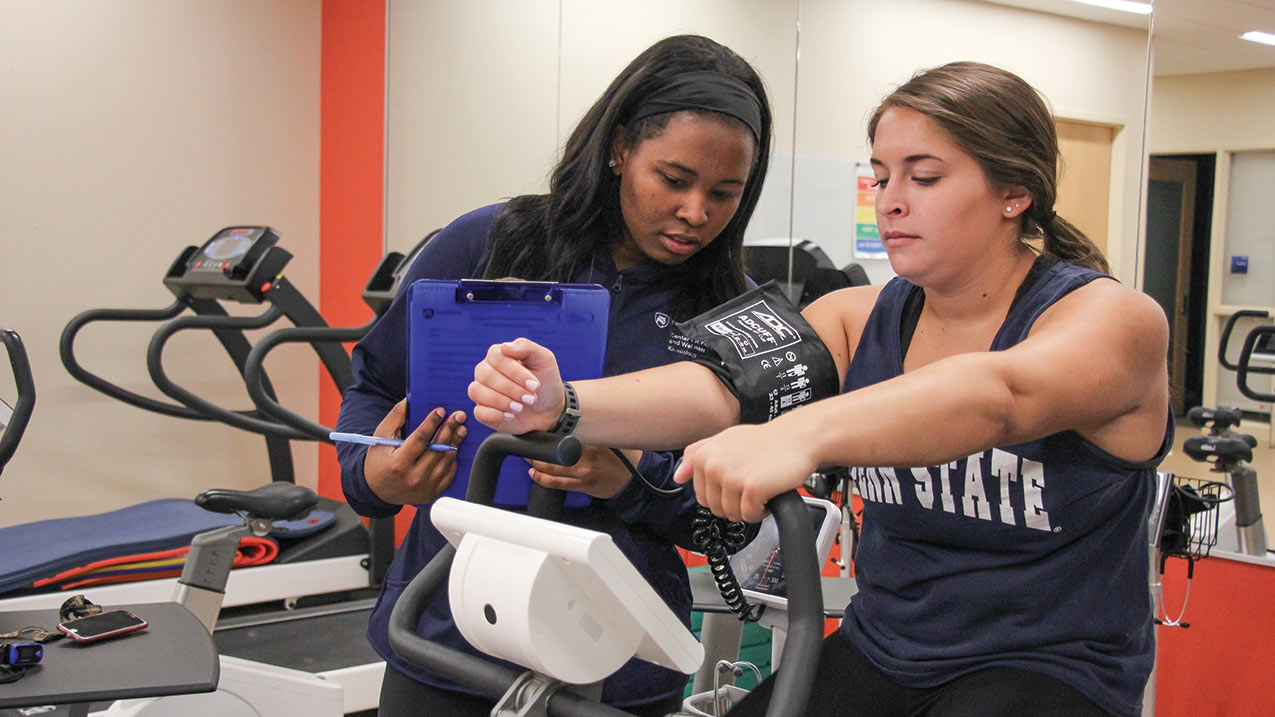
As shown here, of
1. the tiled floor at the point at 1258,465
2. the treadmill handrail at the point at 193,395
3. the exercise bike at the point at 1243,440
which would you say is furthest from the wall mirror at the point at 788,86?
the treadmill handrail at the point at 193,395

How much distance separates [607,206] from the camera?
1.50m

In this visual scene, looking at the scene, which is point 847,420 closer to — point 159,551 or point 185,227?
point 159,551

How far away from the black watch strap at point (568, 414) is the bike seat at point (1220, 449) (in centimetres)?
233

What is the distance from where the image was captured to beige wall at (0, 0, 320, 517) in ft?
14.7

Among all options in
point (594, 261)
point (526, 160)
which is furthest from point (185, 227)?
point (594, 261)

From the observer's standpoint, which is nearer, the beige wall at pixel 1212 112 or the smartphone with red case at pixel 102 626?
the smartphone with red case at pixel 102 626

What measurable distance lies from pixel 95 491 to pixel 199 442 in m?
0.51

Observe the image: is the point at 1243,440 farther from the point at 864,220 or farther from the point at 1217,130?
the point at 864,220

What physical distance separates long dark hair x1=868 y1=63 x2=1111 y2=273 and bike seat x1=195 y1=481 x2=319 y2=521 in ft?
6.24

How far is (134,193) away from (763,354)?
4347 millimetres

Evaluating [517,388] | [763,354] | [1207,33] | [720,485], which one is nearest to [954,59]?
[1207,33]

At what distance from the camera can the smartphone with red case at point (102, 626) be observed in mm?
1579

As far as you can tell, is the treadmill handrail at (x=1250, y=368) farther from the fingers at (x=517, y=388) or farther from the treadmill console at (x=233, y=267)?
the treadmill console at (x=233, y=267)

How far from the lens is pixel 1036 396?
1.02m
